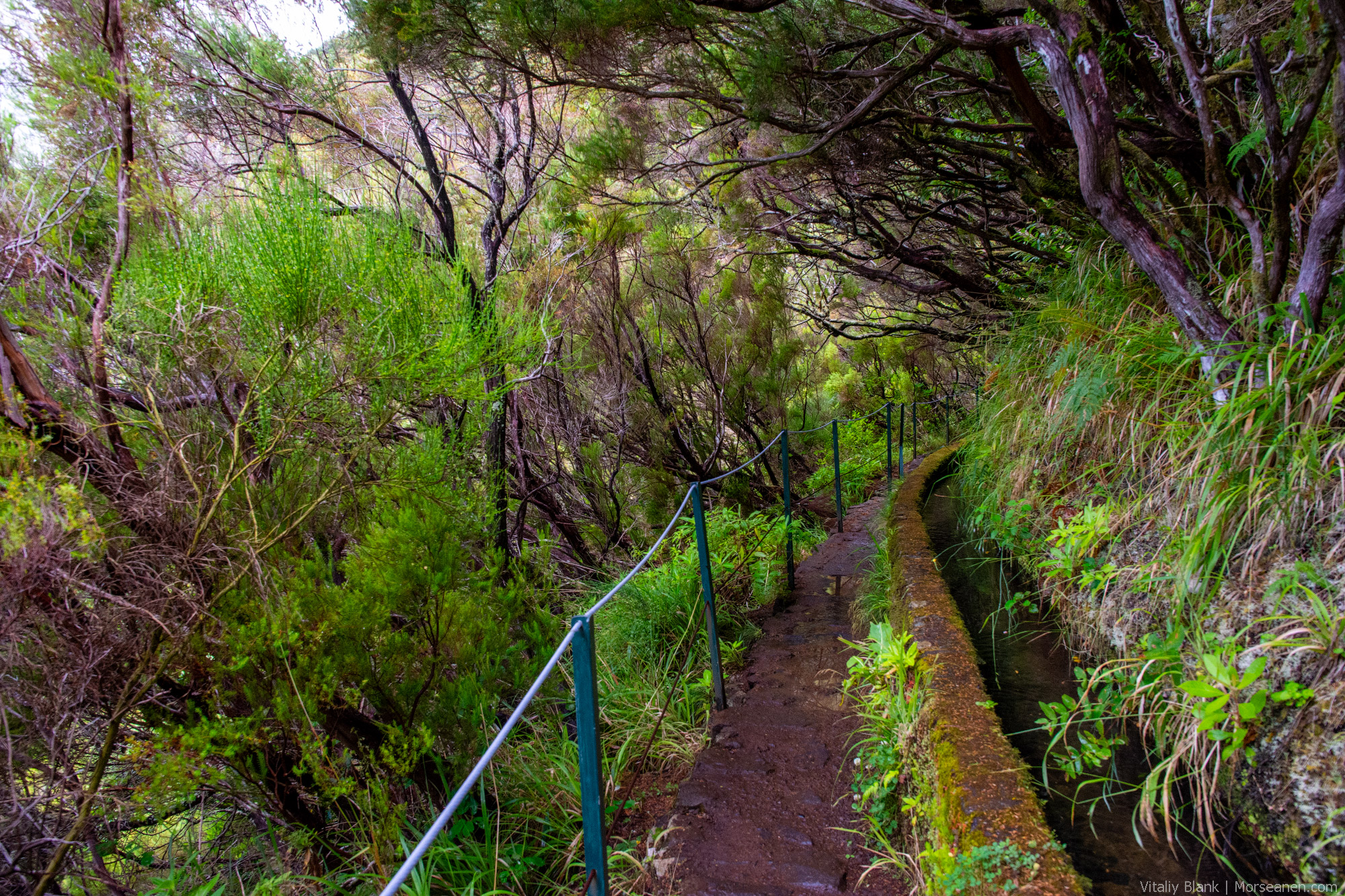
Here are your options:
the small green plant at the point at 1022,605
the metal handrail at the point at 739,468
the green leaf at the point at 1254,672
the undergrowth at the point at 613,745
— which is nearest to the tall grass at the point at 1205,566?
the green leaf at the point at 1254,672

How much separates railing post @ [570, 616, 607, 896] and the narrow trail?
68cm

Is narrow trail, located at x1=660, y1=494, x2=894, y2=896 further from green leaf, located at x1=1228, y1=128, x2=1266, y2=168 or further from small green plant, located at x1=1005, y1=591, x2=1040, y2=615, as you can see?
green leaf, located at x1=1228, y1=128, x2=1266, y2=168

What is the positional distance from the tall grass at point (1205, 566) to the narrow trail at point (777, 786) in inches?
34.7

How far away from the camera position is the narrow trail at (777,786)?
2.33 meters

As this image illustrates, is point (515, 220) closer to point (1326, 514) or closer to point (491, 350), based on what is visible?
point (491, 350)

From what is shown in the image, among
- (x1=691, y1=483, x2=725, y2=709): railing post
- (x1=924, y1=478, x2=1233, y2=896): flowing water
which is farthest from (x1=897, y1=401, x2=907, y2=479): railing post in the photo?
(x1=691, y1=483, x2=725, y2=709): railing post

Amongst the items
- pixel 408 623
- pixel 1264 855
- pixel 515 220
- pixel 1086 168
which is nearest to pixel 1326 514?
pixel 1264 855

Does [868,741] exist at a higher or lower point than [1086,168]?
lower

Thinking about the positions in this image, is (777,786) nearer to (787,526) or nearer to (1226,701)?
(1226,701)

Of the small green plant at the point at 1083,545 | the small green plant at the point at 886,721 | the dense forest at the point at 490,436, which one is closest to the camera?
the dense forest at the point at 490,436

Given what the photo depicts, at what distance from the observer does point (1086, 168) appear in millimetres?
2896

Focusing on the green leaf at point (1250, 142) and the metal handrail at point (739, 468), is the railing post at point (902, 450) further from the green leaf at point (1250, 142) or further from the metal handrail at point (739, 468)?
the green leaf at point (1250, 142)

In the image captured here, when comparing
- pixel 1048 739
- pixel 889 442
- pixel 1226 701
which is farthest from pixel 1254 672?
pixel 889 442

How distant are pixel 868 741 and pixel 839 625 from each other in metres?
1.62
